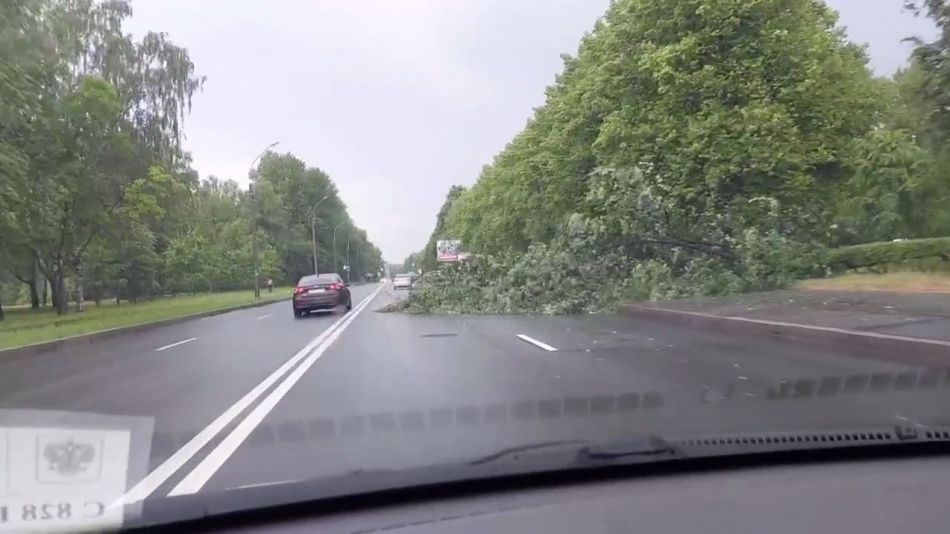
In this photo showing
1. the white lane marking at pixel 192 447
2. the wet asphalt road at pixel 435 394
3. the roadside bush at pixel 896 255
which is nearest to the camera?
the white lane marking at pixel 192 447

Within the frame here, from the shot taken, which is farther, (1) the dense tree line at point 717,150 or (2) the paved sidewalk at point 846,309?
(1) the dense tree line at point 717,150

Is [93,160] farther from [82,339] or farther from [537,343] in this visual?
[537,343]

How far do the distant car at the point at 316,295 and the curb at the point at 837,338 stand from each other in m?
14.5

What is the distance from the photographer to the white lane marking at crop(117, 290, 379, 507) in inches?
201

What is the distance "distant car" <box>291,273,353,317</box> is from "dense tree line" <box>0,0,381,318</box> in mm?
7964

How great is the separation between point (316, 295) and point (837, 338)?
68.2 feet

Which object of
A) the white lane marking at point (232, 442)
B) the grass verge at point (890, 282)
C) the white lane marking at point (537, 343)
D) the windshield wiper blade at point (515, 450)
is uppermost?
the grass verge at point (890, 282)

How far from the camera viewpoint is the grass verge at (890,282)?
20.8 m

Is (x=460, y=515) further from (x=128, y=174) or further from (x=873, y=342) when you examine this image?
(x=128, y=174)

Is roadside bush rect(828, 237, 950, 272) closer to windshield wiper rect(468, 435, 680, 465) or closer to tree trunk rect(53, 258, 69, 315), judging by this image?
windshield wiper rect(468, 435, 680, 465)

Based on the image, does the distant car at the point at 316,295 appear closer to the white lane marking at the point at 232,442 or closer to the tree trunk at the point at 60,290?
the tree trunk at the point at 60,290

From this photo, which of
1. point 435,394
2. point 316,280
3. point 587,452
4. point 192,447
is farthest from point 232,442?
point 316,280

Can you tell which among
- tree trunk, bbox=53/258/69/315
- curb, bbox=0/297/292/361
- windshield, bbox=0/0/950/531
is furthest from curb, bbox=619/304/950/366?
tree trunk, bbox=53/258/69/315

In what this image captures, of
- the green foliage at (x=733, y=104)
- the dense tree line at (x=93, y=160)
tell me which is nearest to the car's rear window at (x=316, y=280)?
the dense tree line at (x=93, y=160)
